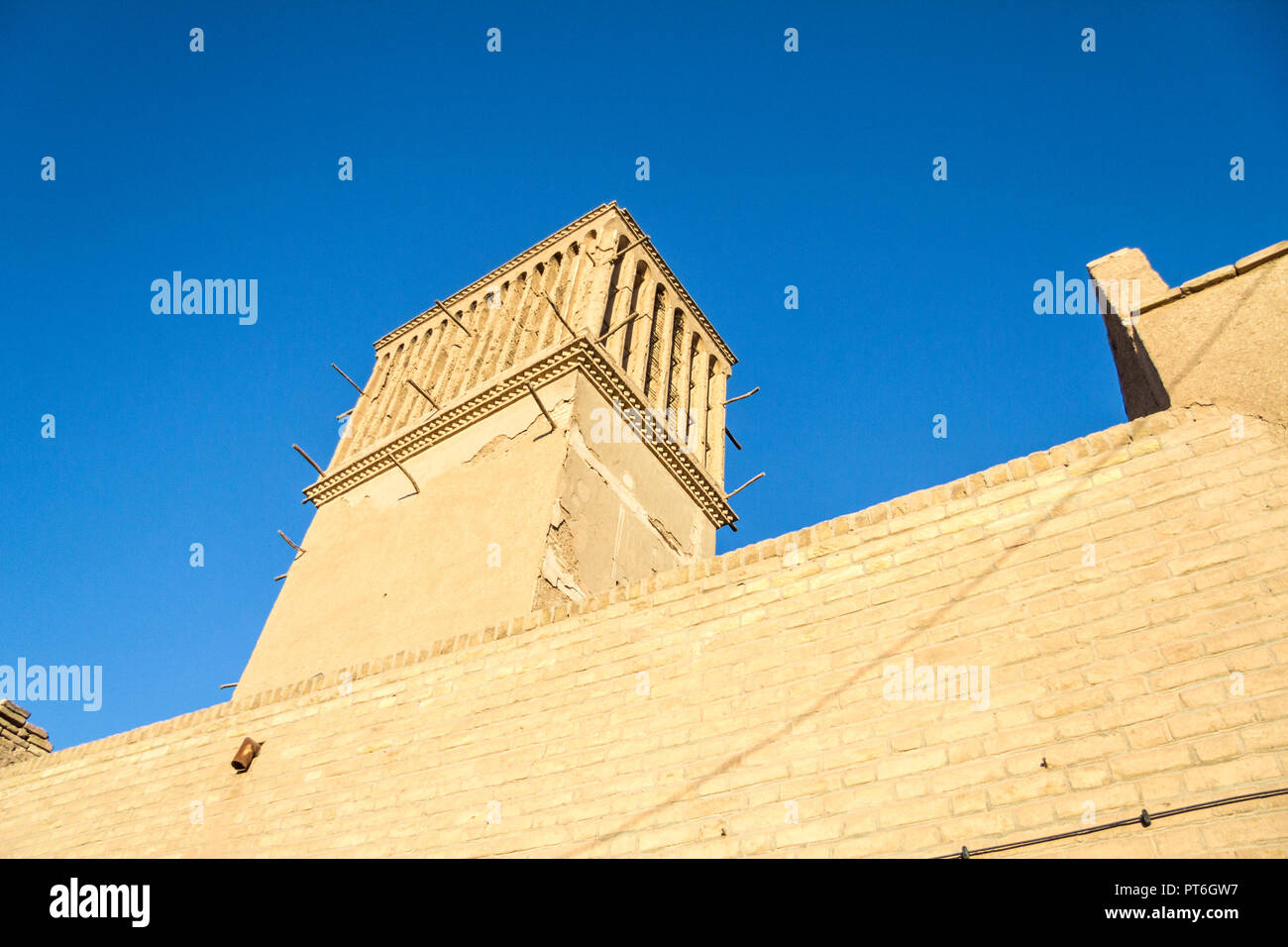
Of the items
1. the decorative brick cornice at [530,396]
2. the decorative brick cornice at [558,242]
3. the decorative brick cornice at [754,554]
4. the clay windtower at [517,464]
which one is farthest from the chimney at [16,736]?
the decorative brick cornice at [558,242]

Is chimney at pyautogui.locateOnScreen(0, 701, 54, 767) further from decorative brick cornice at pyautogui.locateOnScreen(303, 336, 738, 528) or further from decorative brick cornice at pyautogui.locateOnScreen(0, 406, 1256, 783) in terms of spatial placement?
decorative brick cornice at pyautogui.locateOnScreen(303, 336, 738, 528)

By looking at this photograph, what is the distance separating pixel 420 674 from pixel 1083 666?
5064 mm

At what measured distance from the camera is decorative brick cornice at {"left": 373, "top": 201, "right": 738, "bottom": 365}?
15.4 m

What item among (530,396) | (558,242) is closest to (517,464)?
(530,396)

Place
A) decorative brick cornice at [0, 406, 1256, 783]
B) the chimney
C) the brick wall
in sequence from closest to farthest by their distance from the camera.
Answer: the brick wall → decorative brick cornice at [0, 406, 1256, 783] → the chimney

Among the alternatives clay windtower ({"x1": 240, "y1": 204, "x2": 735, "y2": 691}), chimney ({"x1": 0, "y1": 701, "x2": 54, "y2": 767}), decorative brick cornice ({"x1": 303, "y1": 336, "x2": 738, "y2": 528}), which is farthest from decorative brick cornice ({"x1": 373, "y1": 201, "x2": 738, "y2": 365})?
chimney ({"x1": 0, "y1": 701, "x2": 54, "y2": 767})

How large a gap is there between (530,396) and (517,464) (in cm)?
132

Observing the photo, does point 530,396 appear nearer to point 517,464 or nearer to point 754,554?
point 517,464

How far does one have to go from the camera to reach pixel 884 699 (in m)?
5.14

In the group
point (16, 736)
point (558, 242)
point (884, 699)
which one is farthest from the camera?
point (558, 242)

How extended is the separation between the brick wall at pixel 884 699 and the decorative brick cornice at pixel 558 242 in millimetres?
A: 9686

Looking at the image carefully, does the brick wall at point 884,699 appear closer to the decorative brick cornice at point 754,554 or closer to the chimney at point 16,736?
the decorative brick cornice at point 754,554

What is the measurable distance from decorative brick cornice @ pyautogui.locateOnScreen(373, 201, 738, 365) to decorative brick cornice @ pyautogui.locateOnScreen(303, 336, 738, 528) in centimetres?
369
